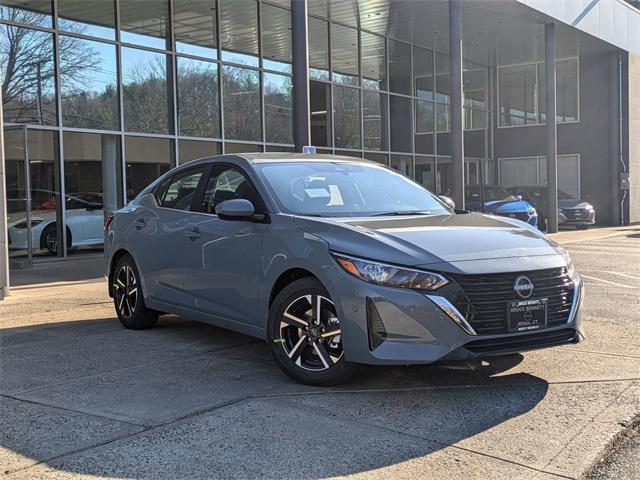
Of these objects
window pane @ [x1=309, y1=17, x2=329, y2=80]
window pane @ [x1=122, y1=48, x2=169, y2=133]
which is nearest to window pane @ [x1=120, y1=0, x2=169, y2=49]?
window pane @ [x1=122, y1=48, x2=169, y2=133]

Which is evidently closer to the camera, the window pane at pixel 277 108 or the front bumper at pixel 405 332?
the front bumper at pixel 405 332

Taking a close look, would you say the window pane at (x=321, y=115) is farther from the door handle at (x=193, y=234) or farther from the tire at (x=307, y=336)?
the tire at (x=307, y=336)

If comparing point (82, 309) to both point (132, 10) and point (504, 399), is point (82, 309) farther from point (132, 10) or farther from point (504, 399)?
point (132, 10)

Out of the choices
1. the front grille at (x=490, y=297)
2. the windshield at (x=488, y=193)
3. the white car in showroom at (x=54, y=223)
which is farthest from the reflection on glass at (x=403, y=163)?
the front grille at (x=490, y=297)

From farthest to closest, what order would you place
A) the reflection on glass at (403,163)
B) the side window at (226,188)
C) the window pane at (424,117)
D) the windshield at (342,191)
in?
the window pane at (424,117)
the reflection on glass at (403,163)
the side window at (226,188)
the windshield at (342,191)

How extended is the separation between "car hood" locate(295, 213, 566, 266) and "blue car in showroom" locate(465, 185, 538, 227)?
13.7 metres

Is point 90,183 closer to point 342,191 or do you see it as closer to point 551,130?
point 342,191

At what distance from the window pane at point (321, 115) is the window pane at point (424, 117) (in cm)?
487

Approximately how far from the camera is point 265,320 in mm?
5098

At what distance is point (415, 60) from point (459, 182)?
30.1ft

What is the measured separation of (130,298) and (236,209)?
7.49 feet

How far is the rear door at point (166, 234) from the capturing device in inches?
242

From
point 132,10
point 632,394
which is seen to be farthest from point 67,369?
point 132,10

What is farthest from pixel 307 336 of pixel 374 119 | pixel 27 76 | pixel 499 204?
pixel 374 119
